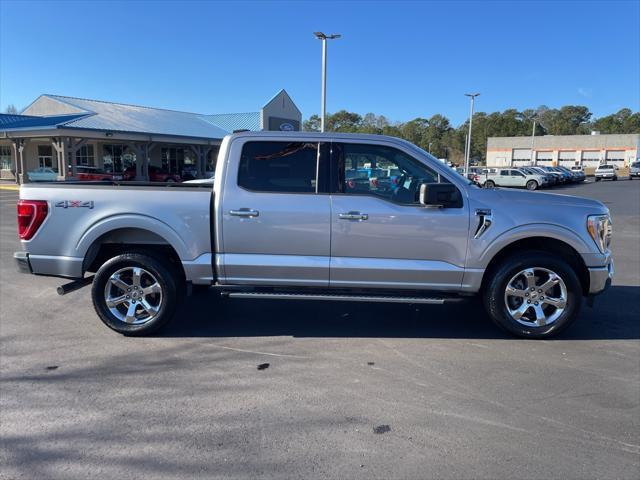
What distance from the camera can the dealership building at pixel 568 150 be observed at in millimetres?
83562

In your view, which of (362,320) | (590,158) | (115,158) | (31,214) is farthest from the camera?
(590,158)

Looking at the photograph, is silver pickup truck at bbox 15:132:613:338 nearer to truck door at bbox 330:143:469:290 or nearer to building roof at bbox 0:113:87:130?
truck door at bbox 330:143:469:290

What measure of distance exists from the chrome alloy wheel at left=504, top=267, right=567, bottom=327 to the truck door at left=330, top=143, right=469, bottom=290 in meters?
0.56

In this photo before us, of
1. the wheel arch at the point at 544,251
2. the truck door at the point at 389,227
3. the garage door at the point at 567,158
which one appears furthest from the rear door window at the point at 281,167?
the garage door at the point at 567,158

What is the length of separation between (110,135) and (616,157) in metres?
82.9

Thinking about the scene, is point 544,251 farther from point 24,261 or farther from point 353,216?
point 24,261

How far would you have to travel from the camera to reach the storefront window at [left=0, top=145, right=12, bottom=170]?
4227cm

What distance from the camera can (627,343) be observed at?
5.00m

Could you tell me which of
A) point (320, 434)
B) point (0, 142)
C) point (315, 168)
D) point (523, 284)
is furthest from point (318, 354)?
point (0, 142)

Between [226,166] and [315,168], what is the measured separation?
89 centimetres

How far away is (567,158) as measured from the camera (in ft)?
287

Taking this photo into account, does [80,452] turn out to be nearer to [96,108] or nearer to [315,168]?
[315,168]

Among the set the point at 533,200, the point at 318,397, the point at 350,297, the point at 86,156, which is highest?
the point at 86,156

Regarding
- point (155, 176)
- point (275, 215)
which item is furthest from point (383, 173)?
point (155, 176)
